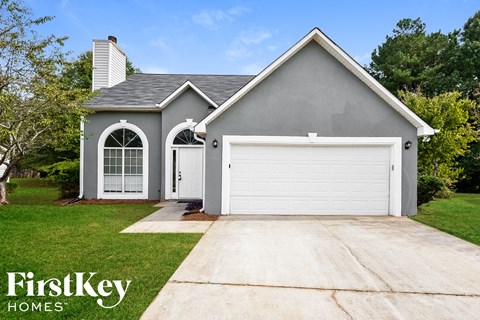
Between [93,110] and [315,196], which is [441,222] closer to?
[315,196]

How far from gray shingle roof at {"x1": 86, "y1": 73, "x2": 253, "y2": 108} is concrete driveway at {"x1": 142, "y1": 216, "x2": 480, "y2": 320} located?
8.11m

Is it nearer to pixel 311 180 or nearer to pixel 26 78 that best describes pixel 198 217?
pixel 311 180

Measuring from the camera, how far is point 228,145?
8750mm

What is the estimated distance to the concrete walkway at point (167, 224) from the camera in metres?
6.89

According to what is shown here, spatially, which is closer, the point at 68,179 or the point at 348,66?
the point at 348,66

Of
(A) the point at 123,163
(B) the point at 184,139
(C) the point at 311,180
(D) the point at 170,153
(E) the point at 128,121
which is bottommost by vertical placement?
(C) the point at 311,180

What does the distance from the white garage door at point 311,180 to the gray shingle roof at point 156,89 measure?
449cm

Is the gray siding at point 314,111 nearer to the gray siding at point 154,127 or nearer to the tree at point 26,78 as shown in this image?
the gray siding at point 154,127

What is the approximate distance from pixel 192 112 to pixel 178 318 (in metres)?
9.99

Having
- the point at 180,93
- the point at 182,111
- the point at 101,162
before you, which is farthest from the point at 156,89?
the point at 101,162

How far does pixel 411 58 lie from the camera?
28.0 m

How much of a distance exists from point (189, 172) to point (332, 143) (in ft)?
20.2

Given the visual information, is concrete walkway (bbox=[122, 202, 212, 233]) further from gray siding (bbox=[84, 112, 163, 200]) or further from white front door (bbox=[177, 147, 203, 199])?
gray siding (bbox=[84, 112, 163, 200])

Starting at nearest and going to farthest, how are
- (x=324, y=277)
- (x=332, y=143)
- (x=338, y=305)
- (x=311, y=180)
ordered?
(x=338, y=305), (x=324, y=277), (x=332, y=143), (x=311, y=180)
